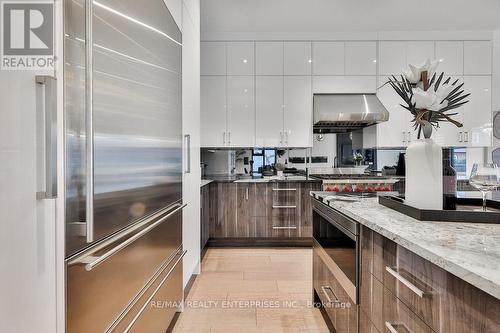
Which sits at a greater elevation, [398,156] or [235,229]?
[398,156]

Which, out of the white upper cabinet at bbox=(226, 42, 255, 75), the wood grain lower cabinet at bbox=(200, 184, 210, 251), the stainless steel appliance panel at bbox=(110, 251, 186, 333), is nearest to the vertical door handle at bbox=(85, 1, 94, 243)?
the stainless steel appliance panel at bbox=(110, 251, 186, 333)

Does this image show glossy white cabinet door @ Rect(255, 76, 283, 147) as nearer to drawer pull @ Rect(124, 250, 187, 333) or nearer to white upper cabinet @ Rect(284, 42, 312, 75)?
white upper cabinet @ Rect(284, 42, 312, 75)

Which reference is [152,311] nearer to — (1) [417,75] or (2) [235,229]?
(1) [417,75]

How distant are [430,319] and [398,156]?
3855 mm

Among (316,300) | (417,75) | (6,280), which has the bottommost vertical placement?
(316,300)

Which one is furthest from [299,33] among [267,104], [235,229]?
[235,229]

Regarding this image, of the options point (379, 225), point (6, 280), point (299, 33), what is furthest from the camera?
point (299, 33)

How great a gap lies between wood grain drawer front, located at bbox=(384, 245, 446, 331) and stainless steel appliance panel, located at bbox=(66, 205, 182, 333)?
1013 millimetres

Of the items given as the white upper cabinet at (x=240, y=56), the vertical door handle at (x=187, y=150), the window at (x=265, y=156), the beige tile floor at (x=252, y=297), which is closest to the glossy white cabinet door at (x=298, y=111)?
the window at (x=265, y=156)

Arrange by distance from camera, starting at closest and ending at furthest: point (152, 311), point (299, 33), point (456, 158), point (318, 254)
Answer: point (152, 311) < point (318, 254) < point (299, 33) < point (456, 158)

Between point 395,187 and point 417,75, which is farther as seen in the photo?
point 395,187

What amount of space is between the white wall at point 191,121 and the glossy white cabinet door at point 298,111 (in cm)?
164

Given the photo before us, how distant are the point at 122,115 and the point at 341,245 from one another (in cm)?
127

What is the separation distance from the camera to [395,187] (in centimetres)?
378
